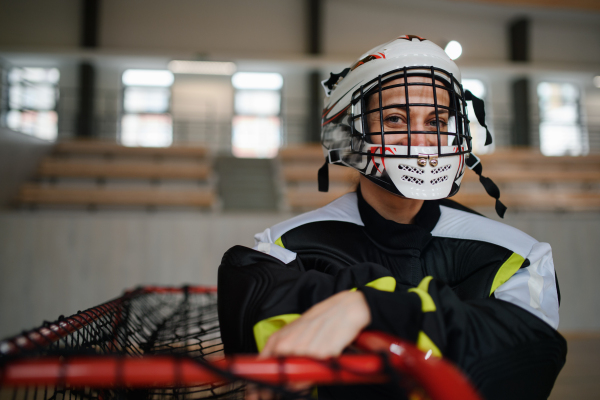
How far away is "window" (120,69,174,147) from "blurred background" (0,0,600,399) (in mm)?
27

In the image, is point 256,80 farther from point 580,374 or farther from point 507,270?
point 507,270

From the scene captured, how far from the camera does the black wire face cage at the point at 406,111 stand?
30.4 inches

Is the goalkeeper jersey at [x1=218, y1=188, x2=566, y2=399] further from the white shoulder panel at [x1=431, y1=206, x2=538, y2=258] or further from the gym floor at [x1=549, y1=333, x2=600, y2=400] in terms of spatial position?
the gym floor at [x1=549, y1=333, x2=600, y2=400]

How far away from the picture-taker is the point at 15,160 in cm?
399

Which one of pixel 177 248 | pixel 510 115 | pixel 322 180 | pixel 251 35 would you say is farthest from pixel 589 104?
pixel 322 180

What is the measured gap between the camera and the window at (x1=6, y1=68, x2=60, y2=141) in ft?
23.6

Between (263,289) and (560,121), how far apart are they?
9.63 meters

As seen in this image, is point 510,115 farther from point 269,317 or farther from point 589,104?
point 269,317

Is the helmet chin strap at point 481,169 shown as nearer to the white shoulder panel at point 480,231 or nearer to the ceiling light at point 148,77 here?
the white shoulder panel at point 480,231

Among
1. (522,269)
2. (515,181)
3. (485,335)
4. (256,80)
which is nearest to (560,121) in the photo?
(515,181)

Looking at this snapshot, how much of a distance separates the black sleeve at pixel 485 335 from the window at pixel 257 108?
7519mm

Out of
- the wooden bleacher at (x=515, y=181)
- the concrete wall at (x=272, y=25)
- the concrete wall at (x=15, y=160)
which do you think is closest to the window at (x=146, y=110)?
the concrete wall at (x=272, y=25)

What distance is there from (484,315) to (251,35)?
25.1ft

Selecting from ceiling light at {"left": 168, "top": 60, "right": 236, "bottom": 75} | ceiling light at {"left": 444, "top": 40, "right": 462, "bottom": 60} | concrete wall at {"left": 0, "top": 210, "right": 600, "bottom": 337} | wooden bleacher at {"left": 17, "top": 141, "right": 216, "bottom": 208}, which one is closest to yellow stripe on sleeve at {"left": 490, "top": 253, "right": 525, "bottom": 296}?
ceiling light at {"left": 444, "top": 40, "right": 462, "bottom": 60}
